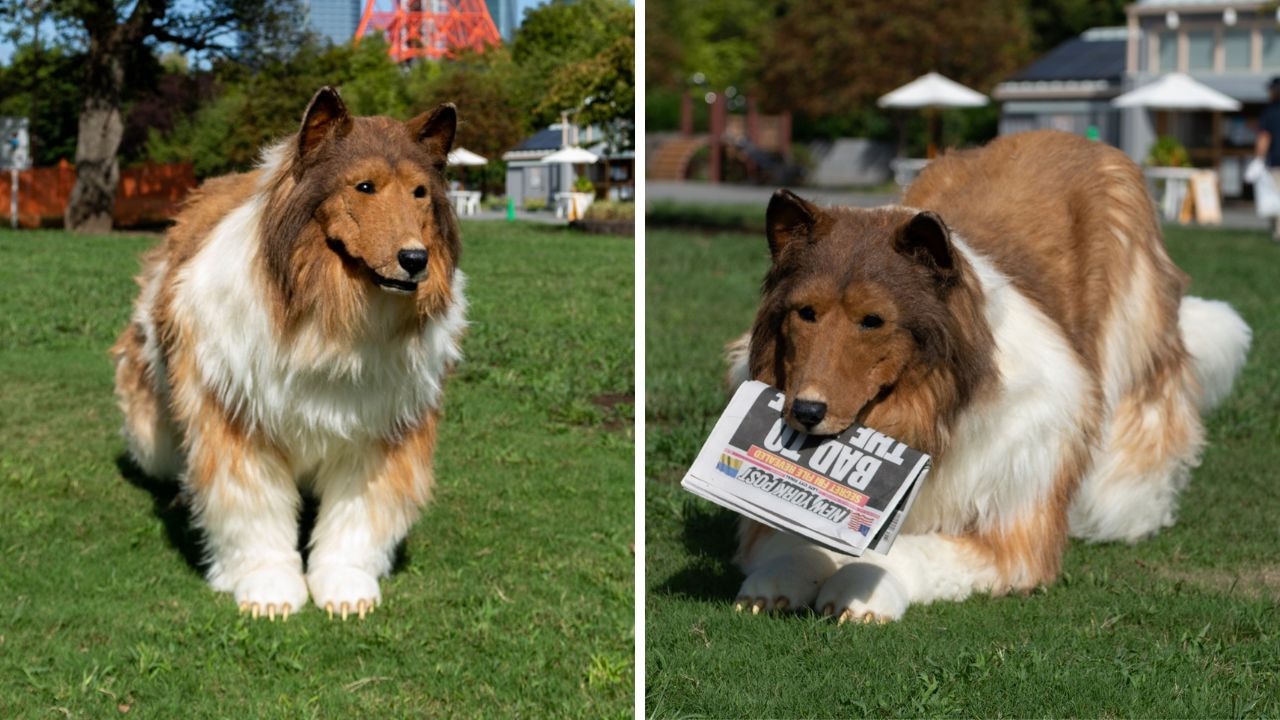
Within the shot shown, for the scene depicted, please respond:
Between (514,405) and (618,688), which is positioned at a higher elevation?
(514,405)

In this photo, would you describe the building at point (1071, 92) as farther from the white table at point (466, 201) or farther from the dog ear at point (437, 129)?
the dog ear at point (437, 129)

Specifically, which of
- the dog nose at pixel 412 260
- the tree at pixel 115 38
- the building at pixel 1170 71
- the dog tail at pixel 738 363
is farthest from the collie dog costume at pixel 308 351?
the building at pixel 1170 71

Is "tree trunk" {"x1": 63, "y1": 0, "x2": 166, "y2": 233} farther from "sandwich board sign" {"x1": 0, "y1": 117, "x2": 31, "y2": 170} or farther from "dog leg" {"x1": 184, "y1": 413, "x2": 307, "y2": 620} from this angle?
"dog leg" {"x1": 184, "y1": 413, "x2": 307, "y2": 620}

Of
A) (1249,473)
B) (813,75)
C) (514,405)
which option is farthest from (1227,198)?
(514,405)

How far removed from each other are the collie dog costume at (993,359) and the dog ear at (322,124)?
4.71 feet

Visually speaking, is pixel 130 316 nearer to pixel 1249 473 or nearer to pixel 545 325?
pixel 545 325

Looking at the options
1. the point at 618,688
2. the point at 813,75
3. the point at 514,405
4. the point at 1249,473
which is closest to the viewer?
the point at 618,688

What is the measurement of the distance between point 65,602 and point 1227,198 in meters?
34.3

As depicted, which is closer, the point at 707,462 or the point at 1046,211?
the point at 707,462

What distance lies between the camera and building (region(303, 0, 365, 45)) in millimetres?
5559

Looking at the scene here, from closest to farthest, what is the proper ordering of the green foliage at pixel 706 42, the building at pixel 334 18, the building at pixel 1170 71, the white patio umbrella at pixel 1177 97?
the building at pixel 334 18, the white patio umbrella at pixel 1177 97, the building at pixel 1170 71, the green foliage at pixel 706 42

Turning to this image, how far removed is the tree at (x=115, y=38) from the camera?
5637 mm

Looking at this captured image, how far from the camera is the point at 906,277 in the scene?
180 inches

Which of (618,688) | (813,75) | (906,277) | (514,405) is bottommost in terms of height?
(618,688)
